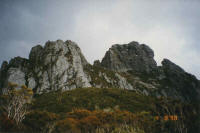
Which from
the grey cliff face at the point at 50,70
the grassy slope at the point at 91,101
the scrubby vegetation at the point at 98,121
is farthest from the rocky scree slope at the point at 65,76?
the scrubby vegetation at the point at 98,121

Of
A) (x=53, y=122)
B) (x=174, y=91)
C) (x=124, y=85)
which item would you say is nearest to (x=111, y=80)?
(x=124, y=85)

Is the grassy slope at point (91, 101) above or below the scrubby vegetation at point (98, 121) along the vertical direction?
above

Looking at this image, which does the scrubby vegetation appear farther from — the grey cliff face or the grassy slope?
the grey cliff face

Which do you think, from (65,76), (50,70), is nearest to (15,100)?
(65,76)

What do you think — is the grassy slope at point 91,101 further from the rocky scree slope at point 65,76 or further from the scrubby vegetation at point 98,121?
the rocky scree slope at point 65,76

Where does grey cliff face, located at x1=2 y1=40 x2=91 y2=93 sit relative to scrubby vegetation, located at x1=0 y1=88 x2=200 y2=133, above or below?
above

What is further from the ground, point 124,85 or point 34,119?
point 124,85

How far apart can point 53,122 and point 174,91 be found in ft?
456

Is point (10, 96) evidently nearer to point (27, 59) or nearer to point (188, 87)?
point (27, 59)

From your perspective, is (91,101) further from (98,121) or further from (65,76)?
(65,76)

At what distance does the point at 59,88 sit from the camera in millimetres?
105312

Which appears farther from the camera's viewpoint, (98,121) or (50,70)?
(50,70)

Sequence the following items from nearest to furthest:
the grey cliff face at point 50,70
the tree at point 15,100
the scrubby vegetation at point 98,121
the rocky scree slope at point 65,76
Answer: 1. the scrubby vegetation at point 98,121
2. the tree at point 15,100
3. the grey cliff face at point 50,70
4. the rocky scree slope at point 65,76

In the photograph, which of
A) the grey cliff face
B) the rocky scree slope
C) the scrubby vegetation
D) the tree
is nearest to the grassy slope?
the scrubby vegetation
